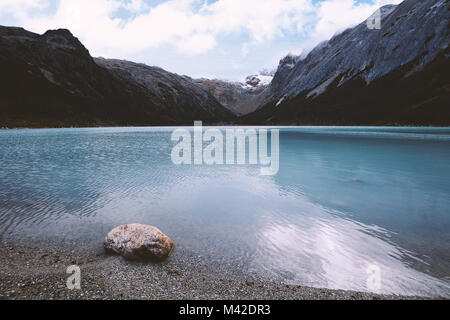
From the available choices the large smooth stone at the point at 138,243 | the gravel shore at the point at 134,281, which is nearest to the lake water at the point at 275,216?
the gravel shore at the point at 134,281

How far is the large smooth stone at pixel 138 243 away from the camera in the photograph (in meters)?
8.37

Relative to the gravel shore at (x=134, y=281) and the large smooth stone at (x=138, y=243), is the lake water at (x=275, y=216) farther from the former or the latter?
the large smooth stone at (x=138, y=243)

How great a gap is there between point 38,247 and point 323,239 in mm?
11389

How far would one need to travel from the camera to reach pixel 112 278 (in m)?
7.15

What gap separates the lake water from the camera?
8336 mm

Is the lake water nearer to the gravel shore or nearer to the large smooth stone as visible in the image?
the gravel shore

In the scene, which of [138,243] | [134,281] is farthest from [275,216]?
[134,281]

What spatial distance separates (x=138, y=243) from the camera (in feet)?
27.9

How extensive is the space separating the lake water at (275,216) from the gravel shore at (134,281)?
714 mm

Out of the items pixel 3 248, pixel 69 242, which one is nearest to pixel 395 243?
pixel 69 242

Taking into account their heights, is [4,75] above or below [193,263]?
above

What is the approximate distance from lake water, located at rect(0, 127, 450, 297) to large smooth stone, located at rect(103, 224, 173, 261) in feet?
4.63

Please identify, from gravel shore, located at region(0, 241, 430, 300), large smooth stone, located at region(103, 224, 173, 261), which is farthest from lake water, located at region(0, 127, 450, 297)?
large smooth stone, located at region(103, 224, 173, 261)
